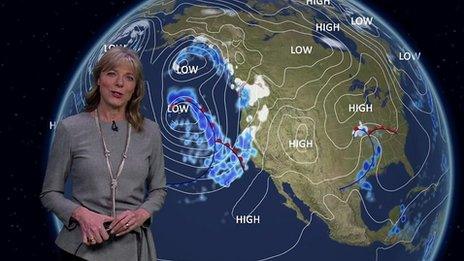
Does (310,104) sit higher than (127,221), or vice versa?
(310,104)

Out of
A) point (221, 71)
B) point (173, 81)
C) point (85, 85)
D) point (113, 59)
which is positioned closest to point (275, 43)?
point (221, 71)

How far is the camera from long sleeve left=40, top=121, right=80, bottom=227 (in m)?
1.95

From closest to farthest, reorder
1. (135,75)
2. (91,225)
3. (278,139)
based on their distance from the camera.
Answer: (91,225) → (135,75) → (278,139)

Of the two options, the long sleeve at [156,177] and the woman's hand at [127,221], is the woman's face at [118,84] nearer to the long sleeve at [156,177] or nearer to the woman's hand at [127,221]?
the long sleeve at [156,177]

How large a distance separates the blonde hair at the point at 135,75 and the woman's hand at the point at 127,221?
226mm

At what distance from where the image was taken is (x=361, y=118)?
3.57 m

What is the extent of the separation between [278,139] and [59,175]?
162 cm

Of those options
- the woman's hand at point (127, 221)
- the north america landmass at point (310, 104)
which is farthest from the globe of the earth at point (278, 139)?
the woman's hand at point (127, 221)

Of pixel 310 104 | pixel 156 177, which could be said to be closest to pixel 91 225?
pixel 156 177

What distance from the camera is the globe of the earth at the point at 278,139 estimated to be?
3465mm

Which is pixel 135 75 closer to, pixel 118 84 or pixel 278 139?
pixel 118 84

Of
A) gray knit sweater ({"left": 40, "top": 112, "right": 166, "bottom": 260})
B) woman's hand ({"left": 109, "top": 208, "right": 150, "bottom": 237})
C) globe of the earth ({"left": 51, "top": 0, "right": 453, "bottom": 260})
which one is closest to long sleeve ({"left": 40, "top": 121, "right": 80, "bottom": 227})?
gray knit sweater ({"left": 40, "top": 112, "right": 166, "bottom": 260})

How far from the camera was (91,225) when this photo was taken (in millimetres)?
1889

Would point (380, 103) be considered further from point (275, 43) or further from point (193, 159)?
point (193, 159)
